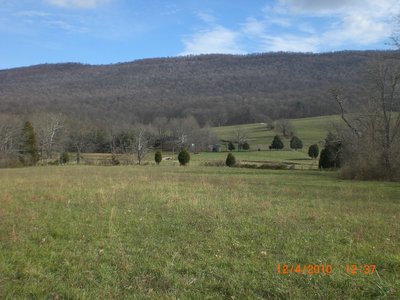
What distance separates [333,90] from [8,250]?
3795 cm

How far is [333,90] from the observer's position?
4000 cm

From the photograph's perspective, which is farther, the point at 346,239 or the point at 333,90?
the point at 333,90

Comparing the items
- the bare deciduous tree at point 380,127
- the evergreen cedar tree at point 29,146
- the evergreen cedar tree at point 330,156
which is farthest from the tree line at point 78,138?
the bare deciduous tree at point 380,127

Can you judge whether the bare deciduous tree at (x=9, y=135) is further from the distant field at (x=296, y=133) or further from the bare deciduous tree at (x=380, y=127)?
the bare deciduous tree at (x=380, y=127)

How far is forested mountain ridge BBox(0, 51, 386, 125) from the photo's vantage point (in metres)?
120

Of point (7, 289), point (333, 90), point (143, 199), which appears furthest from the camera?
point (333, 90)

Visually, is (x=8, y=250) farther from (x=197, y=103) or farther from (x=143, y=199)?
(x=197, y=103)

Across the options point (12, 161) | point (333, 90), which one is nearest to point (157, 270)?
point (333, 90)
